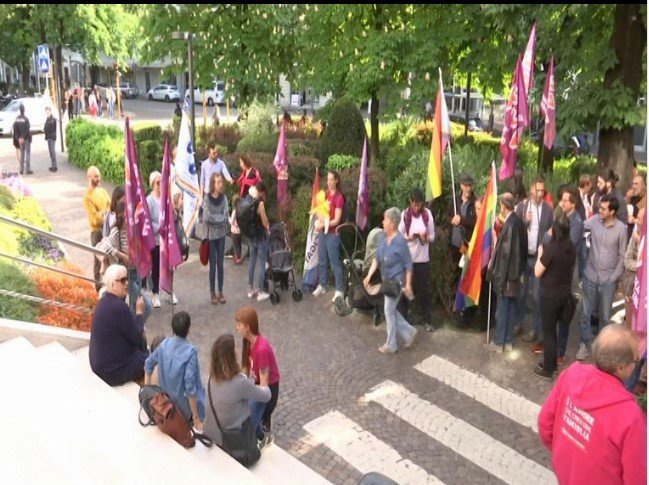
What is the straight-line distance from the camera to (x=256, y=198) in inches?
366

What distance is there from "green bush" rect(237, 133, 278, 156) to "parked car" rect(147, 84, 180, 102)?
36.3 metres

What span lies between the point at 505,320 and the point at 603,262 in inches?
50.4

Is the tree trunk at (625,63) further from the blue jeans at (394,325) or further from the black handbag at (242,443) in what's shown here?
the black handbag at (242,443)

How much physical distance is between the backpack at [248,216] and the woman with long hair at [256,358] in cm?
373

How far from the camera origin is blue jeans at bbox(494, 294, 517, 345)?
25.7ft

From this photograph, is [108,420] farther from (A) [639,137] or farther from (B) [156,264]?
(A) [639,137]

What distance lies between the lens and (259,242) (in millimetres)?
9586

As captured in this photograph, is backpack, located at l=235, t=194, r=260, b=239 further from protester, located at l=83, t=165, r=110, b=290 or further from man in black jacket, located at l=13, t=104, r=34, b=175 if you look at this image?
man in black jacket, located at l=13, t=104, r=34, b=175

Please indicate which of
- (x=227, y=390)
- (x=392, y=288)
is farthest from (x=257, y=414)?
(x=392, y=288)

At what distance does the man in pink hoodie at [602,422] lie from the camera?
345cm

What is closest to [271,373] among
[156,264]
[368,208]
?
[156,264]

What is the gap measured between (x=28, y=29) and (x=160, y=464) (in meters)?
30.8

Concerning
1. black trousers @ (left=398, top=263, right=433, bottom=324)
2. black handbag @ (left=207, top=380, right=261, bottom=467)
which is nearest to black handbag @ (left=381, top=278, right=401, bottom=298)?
black trousers @ (left=398, top=263, right=433, bottom=324)

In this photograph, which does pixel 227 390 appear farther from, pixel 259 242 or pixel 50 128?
pixel 50 128
